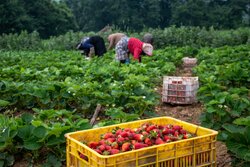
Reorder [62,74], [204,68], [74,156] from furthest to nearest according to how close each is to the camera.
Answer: [204,68], [62,74], [74,156]

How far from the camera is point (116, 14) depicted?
52.3 meters

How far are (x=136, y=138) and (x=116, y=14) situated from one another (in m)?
50.1

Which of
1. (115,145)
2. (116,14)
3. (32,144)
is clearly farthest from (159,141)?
(116,14)

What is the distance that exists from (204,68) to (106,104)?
380 cm

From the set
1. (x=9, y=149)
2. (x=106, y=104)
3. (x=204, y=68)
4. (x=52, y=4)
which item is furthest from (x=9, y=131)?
(x=52, y=4)

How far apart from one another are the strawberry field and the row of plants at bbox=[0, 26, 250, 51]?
11126mm

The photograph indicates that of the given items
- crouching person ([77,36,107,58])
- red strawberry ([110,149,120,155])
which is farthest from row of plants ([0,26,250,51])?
red strawberry ([110,149,120,155])

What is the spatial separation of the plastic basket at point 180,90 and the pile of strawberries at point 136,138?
320 cm

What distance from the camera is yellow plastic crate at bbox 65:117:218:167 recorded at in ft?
8.91

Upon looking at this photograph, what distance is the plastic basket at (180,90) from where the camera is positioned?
6.54m

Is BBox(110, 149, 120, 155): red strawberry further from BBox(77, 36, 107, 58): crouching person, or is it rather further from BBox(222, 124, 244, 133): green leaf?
BBox(77, 36, 107, 58): crouching person

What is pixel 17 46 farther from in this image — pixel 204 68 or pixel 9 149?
pixel 9 149

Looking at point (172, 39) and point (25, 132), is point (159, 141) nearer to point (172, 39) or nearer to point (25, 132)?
point (25, 132)

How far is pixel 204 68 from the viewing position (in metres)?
8.80
